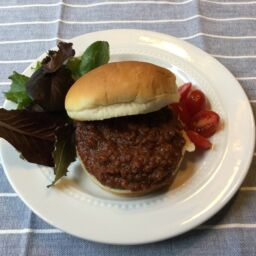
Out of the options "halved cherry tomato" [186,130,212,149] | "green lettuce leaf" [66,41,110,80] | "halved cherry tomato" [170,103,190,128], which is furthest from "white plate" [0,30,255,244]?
"green lettuce leaf" [66,41,110,80]

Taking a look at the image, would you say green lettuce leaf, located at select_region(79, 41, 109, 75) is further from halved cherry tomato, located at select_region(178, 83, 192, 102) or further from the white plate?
the white plate

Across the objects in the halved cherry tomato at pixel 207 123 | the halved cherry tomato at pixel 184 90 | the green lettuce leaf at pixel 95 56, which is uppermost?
the green lettuce leaf at pixel 95 56

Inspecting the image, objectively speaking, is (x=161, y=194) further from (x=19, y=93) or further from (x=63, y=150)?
(x=19, y=93)

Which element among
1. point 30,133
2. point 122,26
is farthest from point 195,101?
point 122,26

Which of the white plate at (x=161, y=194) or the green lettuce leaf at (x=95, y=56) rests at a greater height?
the green lettuce leaf at (x=95, y=56)

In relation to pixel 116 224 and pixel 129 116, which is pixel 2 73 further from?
pixel 116 224

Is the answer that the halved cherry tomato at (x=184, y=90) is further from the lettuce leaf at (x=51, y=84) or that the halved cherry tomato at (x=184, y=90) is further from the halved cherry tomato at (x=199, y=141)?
the lettuce leaf at (x=51, y=84)

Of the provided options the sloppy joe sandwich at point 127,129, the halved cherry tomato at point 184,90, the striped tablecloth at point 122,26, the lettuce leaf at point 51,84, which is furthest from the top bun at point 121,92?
the striped tablecloth at point 122,26

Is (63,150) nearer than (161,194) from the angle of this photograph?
No
